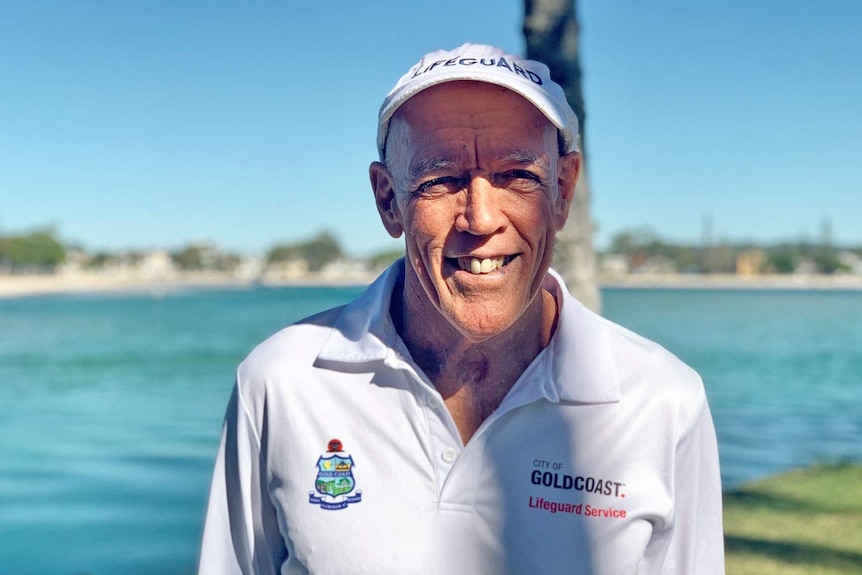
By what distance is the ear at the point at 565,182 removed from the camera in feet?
7.00

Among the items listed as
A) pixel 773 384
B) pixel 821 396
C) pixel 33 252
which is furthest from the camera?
pixel 33 252

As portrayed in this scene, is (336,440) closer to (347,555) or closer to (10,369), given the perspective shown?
(347,555)

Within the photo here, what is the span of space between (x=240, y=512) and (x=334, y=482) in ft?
0.81

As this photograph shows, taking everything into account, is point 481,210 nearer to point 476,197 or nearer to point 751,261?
point 476,197

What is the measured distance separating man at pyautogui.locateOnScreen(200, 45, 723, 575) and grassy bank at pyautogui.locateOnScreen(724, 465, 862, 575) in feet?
11.4

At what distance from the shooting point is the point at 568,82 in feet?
13.4

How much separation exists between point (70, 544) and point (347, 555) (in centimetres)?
829

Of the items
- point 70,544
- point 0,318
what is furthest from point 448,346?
point 0,318

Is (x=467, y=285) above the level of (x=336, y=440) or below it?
above

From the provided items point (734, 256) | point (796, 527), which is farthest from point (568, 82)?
point (734, 256)

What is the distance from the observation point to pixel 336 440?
207 centimetres

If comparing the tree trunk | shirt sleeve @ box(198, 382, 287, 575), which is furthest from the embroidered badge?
the tree trunk

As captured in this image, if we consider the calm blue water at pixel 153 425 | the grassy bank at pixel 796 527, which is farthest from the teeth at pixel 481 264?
the calm blue water at pixel 153 425

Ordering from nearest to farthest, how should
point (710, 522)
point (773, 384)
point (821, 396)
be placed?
1. point (710, 522)
2. point (821, 396)
3. point (773, 384)
